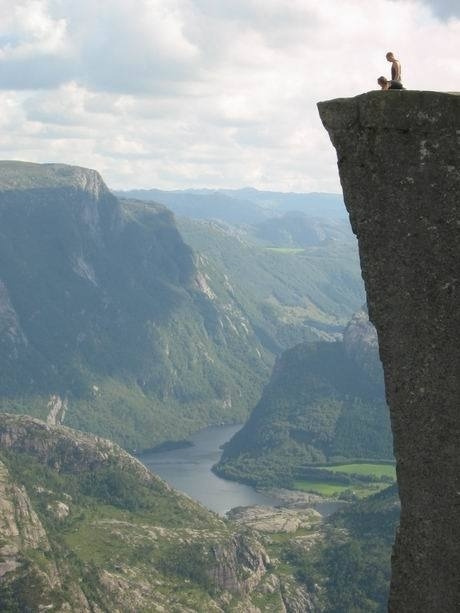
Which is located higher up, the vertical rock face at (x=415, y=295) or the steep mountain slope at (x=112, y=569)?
the vertical rock face at (x=415, y=295)

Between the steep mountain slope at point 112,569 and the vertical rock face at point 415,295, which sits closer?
the vertical rock face at point 415,295

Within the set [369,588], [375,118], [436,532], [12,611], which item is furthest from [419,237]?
[369,588]

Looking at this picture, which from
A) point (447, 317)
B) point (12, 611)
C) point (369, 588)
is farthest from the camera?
point (369, 588)

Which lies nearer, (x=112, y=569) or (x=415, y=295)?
(x=415, y=295)

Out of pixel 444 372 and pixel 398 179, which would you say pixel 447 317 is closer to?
pixel 444 372

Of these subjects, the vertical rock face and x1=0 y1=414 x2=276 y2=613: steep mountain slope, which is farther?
x1=0 y1=414 x2=276 y2=613: steep mountain slope

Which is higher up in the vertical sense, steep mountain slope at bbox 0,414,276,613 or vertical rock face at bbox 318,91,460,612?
vertical rock face at bbox 318,91,460,612

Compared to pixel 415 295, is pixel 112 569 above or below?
below

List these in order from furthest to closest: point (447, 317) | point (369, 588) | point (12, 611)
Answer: point (369, 588)
point (12, 611)
point (447, 317)
